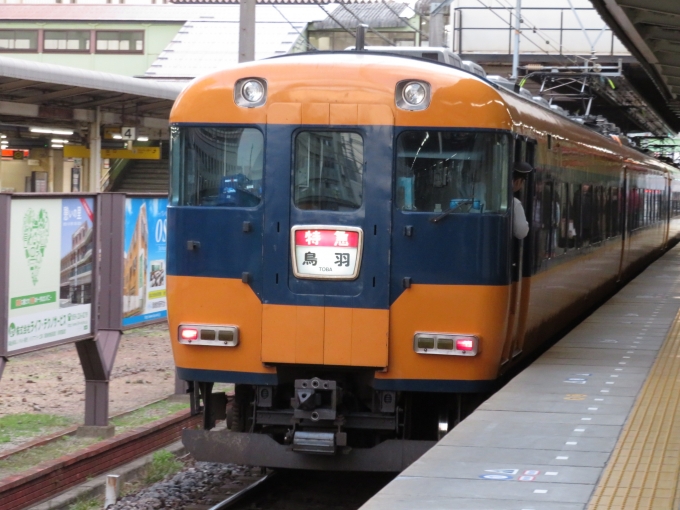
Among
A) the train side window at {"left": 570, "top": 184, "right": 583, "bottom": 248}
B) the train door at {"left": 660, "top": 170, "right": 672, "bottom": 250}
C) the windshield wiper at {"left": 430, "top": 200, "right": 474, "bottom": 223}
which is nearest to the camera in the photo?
the windshield wiper at {"left": 430, "top": 200, "right": 474, "bottom": 223}

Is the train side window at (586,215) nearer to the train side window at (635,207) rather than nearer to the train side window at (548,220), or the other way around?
the train side window at (548,220)

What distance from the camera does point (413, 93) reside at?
7.01 meters

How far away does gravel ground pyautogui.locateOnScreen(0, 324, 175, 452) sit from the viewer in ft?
33.1

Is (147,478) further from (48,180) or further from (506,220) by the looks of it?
(48,180)

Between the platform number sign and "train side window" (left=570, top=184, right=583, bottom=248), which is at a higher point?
the platform number sign

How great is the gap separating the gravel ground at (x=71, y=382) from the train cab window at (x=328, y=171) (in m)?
3.13

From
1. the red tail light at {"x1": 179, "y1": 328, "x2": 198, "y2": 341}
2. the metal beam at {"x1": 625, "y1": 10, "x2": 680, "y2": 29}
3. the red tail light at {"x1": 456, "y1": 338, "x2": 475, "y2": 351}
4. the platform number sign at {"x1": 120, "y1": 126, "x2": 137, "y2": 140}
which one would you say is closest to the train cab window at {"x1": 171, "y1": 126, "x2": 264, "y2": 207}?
the red tail light at {"x1": 179, "y1": 328, "x2": 198, "y2": 341}

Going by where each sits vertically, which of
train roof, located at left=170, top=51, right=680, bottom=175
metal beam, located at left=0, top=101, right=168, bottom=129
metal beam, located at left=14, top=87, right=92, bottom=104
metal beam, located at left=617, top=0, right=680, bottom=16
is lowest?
train roof, located at left=170, top=51, right=680, bottom=175

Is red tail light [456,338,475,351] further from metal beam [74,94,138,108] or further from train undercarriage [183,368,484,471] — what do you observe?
metal beam [74,94,138,108]

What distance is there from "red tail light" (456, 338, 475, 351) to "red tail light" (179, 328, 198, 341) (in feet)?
5.34

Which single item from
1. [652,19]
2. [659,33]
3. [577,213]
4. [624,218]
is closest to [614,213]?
[624,218]

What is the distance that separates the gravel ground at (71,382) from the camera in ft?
33.1

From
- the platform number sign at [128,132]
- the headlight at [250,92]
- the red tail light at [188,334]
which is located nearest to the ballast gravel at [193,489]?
the red tail light at [188,334]

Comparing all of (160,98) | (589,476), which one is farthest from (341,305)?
(160,98)
